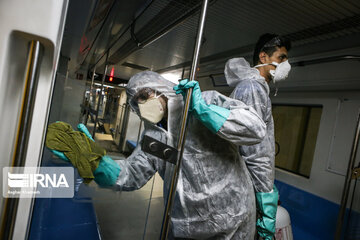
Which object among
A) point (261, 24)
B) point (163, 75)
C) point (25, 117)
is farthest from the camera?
point (261, 24)

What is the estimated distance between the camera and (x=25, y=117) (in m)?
0.34

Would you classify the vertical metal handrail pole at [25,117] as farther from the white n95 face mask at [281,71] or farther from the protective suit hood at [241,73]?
the white n95 face mask at [281,71]

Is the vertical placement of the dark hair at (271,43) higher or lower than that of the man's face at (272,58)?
higher

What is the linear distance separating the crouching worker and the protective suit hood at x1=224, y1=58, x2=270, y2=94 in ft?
1.76

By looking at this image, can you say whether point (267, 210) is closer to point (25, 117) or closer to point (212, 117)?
point (212, 117)

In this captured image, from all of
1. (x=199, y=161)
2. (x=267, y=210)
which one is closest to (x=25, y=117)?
(x=199, y=161)

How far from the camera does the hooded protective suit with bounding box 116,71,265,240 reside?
0.95 m

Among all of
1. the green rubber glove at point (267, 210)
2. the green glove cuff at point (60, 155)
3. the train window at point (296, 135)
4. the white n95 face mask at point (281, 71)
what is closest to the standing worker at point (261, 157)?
the green rubber glove at point (267, 210)

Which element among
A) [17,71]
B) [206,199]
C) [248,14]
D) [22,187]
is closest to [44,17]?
[17,71]

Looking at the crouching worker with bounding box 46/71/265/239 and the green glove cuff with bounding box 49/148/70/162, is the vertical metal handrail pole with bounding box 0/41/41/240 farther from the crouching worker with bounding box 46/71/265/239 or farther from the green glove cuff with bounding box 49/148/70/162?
the crouching worker with bounding box 46/71/265/239

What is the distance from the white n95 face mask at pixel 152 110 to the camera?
916 mm

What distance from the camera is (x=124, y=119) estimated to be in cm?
103

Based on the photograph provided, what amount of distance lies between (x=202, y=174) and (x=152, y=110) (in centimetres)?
37

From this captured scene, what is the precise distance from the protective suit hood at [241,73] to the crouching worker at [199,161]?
21.1 inches
